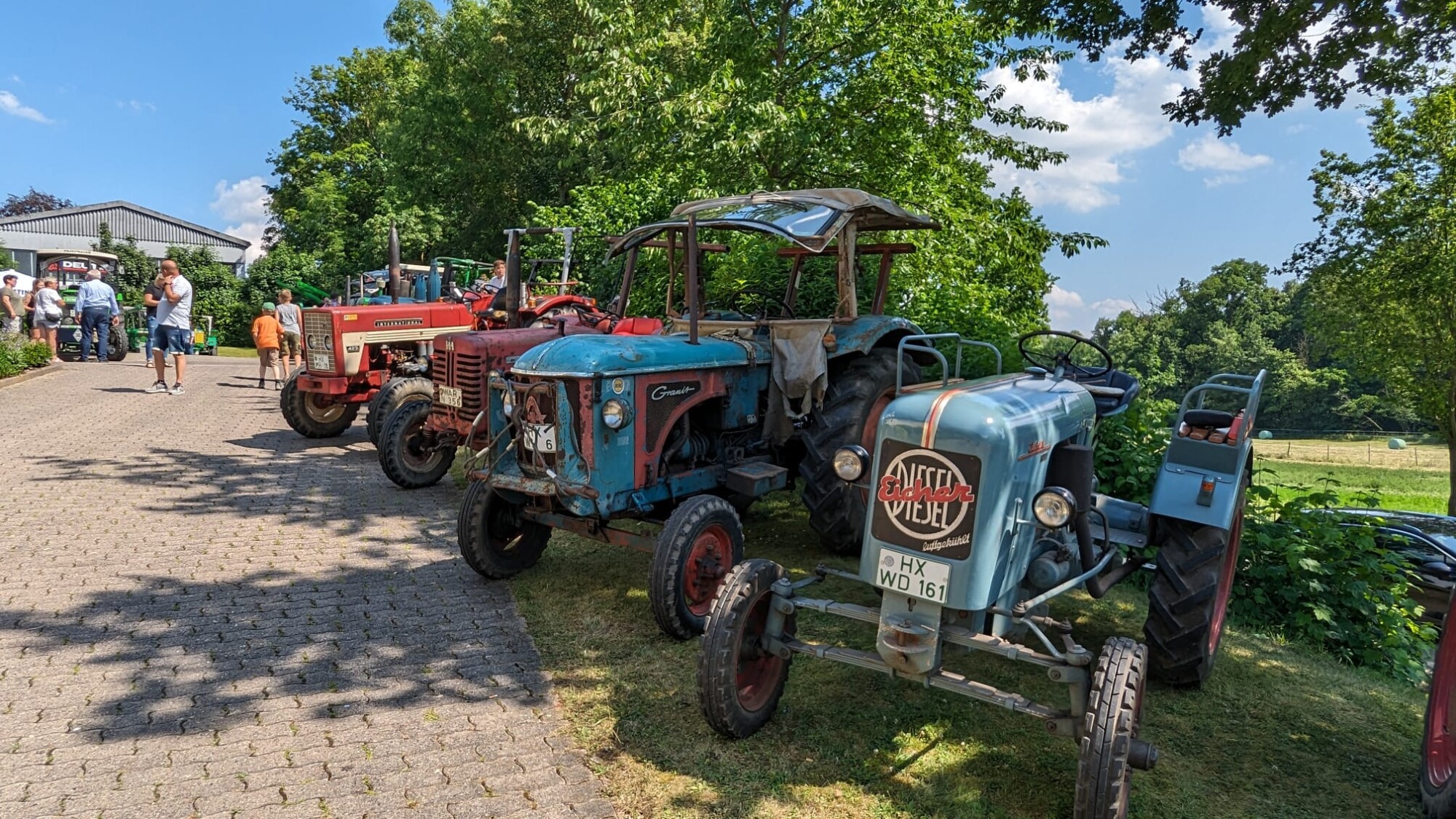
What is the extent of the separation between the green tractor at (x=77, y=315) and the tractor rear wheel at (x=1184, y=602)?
19396 mm

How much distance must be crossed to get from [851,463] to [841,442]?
2174mm

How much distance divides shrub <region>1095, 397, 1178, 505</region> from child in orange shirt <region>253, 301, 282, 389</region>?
12.0 metres

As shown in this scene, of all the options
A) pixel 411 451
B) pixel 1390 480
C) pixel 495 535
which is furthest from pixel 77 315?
pixel 1390 480

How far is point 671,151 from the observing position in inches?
383

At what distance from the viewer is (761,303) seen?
250 inches

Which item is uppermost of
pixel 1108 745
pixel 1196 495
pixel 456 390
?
pixel 456 390

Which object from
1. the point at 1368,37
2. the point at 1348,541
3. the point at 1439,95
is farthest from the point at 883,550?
the point at 1439,95

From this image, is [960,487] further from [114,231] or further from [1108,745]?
[114,231]

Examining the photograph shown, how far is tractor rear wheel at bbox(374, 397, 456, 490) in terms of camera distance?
7.09 meters

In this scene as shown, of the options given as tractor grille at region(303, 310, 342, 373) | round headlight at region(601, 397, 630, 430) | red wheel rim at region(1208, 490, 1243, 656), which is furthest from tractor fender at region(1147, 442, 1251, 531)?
tractor grille at region(303, 310, 342, 373)

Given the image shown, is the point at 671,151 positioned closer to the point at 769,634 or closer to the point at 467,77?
the point at 769,634

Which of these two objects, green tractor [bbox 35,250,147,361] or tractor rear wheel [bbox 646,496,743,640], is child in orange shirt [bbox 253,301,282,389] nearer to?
green tractor [bbox 35,250,147,361]

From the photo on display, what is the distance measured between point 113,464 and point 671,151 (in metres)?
6.30

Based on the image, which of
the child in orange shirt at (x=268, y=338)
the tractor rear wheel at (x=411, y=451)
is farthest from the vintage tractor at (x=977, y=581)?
the child in orange shirt at (x=268, y=338)
